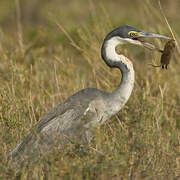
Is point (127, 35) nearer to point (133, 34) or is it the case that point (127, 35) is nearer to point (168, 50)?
point (133, 34)

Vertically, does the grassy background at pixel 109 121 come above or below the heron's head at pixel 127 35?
below

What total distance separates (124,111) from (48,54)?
3.48 m

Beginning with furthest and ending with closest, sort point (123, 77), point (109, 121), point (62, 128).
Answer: point (109, 121) → point (123, 77) → point (62, 128)

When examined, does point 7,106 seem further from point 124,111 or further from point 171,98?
point 171,98

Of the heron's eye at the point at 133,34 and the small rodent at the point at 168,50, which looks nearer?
the small rodent at the point at 168,50

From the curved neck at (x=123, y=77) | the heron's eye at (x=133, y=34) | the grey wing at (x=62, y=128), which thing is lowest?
the grey wing at (x=62, y=128)

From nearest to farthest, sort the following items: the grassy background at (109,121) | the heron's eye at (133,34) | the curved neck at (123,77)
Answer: the grassy background at (109,121)
the curved neck at (123,77)
the heron's eye at (133,34)

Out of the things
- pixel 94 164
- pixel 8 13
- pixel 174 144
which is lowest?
pixel 174 144

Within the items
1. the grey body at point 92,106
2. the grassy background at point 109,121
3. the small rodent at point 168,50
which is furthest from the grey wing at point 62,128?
the small rodent at point 168,50

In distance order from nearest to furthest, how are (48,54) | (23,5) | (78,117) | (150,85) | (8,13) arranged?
(78,117) < (150,85) < (48,54) < (8,13) < (23,5)

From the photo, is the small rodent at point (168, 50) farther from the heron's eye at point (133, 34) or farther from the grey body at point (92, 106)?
the heron's eye at point (133, 34)

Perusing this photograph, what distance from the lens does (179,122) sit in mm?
5074

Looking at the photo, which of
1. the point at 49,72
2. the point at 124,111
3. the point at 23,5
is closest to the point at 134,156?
the point at 124,111

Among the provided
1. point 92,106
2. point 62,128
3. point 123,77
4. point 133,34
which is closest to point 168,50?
point 133,34
